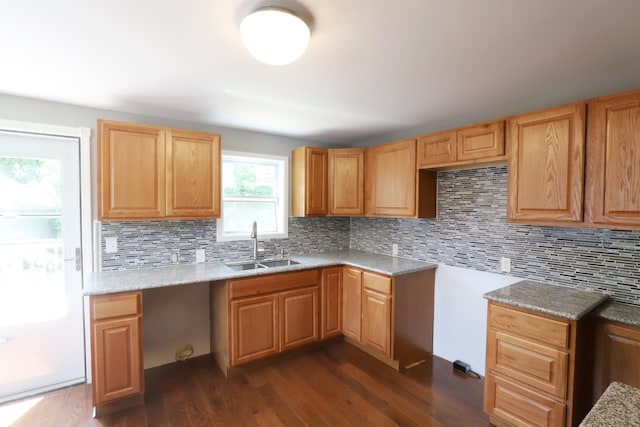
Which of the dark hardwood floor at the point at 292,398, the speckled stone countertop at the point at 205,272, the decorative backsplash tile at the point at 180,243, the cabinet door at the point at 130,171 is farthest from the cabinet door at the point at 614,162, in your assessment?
the cabinet door at the point at 130,171

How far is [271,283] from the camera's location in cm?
271

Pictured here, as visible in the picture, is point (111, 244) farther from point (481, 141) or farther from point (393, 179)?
point (481, 141)

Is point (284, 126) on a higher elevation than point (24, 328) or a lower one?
higher

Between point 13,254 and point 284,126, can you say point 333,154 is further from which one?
point 13,254

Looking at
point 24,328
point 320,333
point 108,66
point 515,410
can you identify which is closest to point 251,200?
point 320,333

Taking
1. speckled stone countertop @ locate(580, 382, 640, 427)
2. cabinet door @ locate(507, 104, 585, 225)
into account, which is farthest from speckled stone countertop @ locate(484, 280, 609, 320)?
speckled stone countertop @ locate(580, 382, 640, 427)

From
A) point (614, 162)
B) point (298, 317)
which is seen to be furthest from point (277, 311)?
point (614, 162)

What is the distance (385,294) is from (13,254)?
2946 mm

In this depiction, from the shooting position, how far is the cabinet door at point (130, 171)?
89.1 inches

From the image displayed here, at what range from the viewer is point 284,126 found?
3045mm

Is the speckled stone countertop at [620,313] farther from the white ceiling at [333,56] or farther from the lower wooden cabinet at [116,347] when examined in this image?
the lower wooden cabinet at [116,347]

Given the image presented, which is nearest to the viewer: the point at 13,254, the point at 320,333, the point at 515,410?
the point at 515,410

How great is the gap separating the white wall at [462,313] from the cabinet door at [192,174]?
2241 millimetres

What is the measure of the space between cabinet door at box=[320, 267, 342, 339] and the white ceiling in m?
1.59
